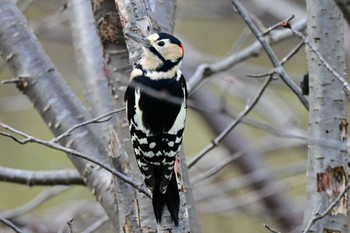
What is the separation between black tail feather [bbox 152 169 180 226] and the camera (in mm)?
2703

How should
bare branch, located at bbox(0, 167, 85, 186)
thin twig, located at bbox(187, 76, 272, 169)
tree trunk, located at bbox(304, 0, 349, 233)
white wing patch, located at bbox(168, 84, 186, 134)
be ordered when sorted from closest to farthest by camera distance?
white wing patch, located at bbox(168, 84, 186, 134) → tree trunk, located at bbox(304, 0, 349, 233) → thin twig, located at bbox(187, 76, 272, 169) → bare branch, located at bbox(0, 167, 85, 186)

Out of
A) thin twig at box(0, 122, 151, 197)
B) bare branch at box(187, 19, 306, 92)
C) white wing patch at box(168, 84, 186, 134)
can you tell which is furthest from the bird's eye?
bare branch at box(187, 19, 306, 92)

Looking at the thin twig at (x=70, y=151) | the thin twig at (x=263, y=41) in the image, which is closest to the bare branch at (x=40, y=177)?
the thin twig at (x=70, y=151)

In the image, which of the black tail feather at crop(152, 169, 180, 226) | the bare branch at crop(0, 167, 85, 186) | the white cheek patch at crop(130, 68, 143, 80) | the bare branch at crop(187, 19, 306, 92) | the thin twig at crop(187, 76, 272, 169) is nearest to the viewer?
the black tail feather at crop(152, 169, 180, 226)

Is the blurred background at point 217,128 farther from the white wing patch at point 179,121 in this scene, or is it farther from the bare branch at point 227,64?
the white wing patch at point 179,121

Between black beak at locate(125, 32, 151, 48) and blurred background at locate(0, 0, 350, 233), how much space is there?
4.48 ft

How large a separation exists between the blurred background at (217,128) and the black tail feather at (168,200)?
1392 millimetres

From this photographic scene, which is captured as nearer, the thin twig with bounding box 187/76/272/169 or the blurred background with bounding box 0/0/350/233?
the thin twig with bounding box 187/76/272/169

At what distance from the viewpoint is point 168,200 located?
8.95ft

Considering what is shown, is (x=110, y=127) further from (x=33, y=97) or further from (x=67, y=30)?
(x=67, y=30)

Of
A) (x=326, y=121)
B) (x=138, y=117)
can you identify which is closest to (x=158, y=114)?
(x=138, y=117)

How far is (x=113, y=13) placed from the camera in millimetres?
3281

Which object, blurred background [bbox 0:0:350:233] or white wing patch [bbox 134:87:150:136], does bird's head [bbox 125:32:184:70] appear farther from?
blurred background [bbox 0:0:350:233]

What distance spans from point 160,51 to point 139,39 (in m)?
0.18
